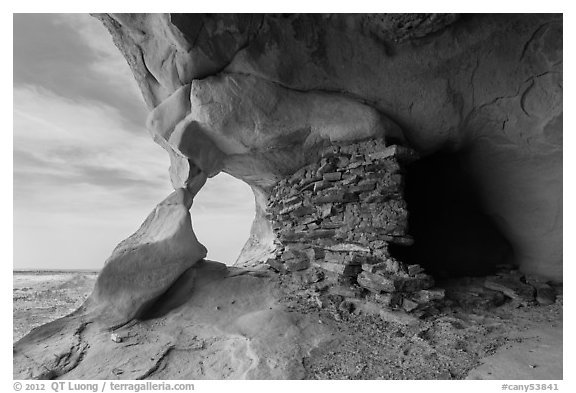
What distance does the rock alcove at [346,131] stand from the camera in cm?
354

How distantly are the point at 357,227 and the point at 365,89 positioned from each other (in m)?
1.62

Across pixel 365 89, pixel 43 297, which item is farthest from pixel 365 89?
pixel 43 297

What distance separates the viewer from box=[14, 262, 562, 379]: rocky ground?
2.52 m

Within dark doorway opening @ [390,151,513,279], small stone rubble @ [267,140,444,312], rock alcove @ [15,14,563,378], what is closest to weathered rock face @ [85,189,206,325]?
rock alcove @ [15,14,563,378]

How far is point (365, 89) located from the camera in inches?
157

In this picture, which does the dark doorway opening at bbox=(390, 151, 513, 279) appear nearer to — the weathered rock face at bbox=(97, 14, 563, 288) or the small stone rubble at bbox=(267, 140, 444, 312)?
the weathered rock face at bbox=(97, 14, 563, 288)

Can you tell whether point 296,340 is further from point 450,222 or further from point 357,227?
point 450,222

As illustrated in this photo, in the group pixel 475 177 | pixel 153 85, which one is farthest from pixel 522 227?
pixel 153 85

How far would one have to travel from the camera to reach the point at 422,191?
5027 millimetres

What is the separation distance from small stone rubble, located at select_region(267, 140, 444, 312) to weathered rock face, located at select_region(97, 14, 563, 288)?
1.09 ft

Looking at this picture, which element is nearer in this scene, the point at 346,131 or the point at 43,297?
the point at 346,131

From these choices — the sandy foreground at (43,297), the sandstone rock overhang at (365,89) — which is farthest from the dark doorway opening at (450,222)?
the sandy foreground at (43,297)

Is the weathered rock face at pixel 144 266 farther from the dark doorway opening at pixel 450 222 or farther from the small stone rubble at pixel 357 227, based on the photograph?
the dark doorway opening at pixel 450 222
